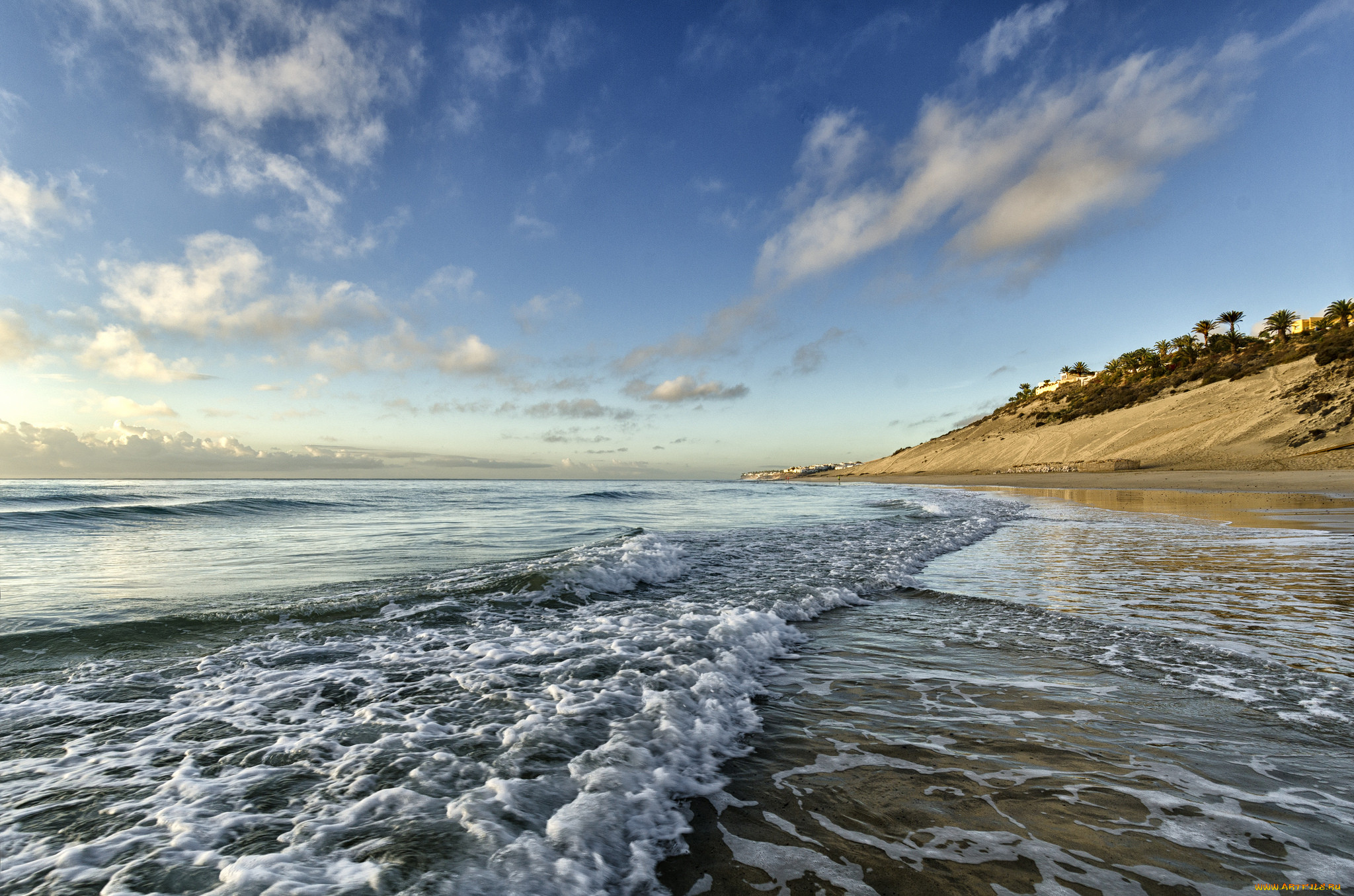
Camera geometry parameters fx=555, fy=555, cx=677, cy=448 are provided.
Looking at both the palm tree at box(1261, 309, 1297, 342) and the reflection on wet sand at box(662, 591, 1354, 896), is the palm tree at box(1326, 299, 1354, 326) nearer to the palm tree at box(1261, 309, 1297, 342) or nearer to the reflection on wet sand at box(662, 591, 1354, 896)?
the palm tree at box(1261, 309, 1297, 342)

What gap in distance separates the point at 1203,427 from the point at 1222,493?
27891 millimetres

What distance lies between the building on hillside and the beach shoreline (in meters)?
55.0

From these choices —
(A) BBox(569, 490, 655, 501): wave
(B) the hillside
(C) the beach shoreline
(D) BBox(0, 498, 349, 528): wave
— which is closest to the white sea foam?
(C) the beach shoreline

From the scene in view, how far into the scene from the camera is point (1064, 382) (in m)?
105

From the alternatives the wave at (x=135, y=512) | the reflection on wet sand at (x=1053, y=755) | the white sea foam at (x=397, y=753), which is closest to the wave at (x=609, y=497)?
the wave at (x=135, y=512)

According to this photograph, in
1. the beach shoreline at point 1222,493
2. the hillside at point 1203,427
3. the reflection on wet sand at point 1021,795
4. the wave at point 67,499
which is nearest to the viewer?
the reflection on wet sand at point 1021,795

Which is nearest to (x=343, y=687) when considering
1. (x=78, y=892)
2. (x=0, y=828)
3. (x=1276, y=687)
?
(x=0, y=828)

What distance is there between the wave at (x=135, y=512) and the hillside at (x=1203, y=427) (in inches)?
2441

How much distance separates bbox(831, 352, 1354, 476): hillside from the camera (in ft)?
133

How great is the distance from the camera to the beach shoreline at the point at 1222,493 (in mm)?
17500

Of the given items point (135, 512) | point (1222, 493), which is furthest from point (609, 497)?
point (1222, 493)

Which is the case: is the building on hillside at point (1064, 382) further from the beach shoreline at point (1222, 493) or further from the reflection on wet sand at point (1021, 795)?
the reflection on wet sand at point (1021, 795)

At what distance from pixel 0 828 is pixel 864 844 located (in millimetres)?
4680

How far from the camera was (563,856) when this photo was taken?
112 inches
